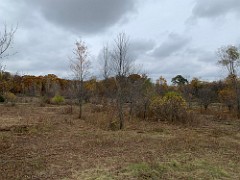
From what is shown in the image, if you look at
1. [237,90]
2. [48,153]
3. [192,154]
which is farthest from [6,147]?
[237,90]

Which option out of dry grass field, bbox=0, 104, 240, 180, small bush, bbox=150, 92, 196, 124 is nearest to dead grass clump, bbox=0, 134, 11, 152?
dry grass field, bbox=0, 104, 240, 180

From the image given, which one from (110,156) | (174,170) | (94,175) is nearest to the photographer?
(94,175)

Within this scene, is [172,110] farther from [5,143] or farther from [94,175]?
[94,175]

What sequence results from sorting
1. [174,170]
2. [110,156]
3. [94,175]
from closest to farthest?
[94,175], [174,170], [110,156]

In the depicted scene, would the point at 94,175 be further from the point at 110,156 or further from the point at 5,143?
the point at 5,143

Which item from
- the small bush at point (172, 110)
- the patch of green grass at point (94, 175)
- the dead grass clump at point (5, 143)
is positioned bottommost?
the patch of green grass at point (94, 175)

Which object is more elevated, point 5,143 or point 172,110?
point 172,110

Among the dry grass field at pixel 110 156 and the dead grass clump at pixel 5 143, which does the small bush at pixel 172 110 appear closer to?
the dry grass field at pixel 110 156

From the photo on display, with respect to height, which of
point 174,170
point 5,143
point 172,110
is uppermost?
point 172,110

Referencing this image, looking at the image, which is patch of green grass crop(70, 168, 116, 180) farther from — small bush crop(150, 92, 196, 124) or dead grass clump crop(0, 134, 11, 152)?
small bush crop(150, 92, 196, 124)

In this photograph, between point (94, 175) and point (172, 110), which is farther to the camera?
point (172, 110)

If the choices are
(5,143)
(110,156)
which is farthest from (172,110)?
(5,143)

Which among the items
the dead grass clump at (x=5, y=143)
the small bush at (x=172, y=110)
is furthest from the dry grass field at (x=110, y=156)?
the small bush at (x=172, y=110)

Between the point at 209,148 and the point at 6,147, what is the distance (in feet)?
21.9
